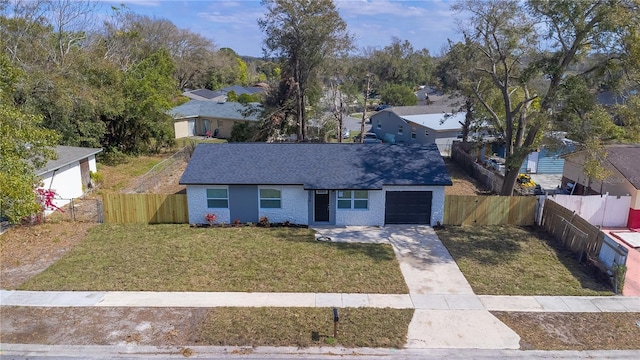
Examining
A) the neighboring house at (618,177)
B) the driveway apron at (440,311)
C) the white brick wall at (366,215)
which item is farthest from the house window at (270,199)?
the neighboring house at (618,177)

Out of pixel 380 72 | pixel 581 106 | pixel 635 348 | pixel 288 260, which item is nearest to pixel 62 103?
pixel 288 260

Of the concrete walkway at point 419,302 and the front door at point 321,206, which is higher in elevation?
the front door at point 321,206

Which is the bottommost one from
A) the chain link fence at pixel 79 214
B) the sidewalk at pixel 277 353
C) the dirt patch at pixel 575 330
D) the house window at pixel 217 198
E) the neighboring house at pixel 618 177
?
the sidewalk at pixel 277 353

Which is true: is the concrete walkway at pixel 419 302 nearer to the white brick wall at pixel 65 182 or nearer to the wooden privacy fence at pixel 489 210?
the wooden privacy fence at pixel 489 210

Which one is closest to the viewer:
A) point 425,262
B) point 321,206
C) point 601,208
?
point 425,262

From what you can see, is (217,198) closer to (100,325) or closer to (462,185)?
(100,325)

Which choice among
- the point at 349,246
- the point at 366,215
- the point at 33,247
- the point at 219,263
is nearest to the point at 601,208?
the point at 366,215

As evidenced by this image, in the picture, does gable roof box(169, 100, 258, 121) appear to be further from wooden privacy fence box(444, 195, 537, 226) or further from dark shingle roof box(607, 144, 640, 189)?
dark shingle roof box(607, 144, 640, 189)

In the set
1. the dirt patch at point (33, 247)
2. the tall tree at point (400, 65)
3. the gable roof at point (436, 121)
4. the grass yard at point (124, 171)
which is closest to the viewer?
the dirt patch at point (33, 247)
